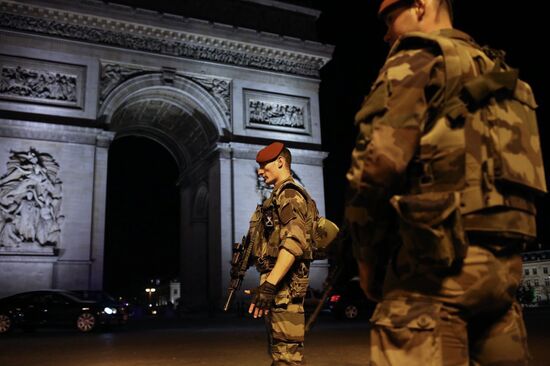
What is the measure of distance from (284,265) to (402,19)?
1783 mm

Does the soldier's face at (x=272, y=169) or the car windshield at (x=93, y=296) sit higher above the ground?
the soldier's face at (x=272, y=169)

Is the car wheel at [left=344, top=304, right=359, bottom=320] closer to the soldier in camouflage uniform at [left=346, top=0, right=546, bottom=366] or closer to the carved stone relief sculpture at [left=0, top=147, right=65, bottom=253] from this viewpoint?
the carved stone relief sculpture at [left=0, top=147, right=65, bottom=253]

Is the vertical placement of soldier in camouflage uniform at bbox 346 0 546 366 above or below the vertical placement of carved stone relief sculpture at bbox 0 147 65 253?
below

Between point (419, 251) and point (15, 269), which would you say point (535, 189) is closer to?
point (419, 251)

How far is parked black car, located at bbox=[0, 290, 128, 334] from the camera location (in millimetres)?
14039

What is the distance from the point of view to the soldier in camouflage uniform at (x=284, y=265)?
345 cm

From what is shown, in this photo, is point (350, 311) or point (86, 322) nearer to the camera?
point (86, 322)

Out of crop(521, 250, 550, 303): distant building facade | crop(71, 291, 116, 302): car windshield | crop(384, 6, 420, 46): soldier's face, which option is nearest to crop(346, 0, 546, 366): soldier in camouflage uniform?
crop(384, 6, 420, 46): soldier's face

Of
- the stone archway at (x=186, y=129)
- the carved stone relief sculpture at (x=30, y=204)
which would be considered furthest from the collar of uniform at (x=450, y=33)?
the stone archway at (x=186, y=129)

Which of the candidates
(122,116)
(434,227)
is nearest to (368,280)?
(434,227)

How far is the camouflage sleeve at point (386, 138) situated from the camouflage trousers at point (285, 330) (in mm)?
1755

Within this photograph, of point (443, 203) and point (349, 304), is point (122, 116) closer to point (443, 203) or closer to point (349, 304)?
point (349, 304)

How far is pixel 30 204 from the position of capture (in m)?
17.7

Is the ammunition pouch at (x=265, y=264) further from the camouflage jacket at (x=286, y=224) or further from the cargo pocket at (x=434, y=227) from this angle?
the cargo pocket at (x=434, y=227)
